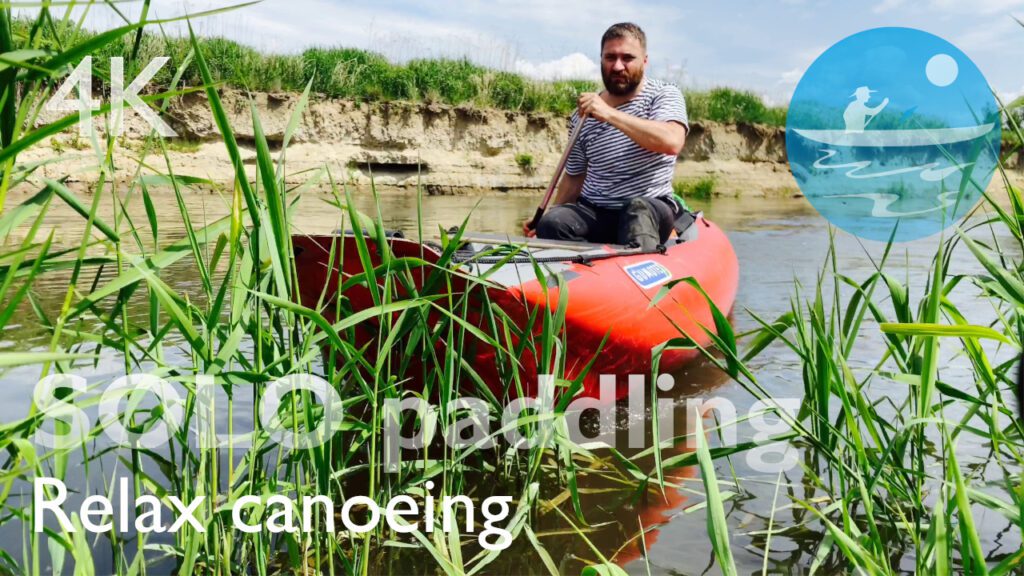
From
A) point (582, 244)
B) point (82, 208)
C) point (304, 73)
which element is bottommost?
point (582, 244)

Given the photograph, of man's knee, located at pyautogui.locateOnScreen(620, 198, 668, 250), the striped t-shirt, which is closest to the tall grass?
man's knee, located at pyautogui.locateOnScreen(620, 198, 668, 250)

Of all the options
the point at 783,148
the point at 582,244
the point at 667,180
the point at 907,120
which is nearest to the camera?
the point at 907,120

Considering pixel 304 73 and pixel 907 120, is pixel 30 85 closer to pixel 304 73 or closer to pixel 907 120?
pixel 907 120

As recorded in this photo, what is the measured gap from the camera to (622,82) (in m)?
3.70

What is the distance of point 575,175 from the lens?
13.4ft

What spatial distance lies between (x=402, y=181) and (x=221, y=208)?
13.4 ft

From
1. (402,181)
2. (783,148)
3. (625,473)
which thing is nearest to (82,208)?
(625,473)

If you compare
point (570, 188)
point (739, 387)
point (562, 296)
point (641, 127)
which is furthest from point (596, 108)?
point (562, 296)

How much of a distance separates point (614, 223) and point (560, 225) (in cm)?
27

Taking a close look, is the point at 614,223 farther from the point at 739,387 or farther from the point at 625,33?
the point at 739,387

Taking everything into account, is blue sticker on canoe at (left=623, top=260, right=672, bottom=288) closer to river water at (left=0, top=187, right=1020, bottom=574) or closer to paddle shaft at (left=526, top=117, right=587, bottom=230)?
river water at (left=0, top=187, right=1020, bottom=574)

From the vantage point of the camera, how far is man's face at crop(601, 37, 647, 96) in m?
3.65

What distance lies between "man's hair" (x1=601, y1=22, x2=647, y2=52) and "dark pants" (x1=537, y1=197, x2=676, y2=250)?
718 millimetres

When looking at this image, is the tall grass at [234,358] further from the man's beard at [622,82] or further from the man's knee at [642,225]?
the man's beard at [622,82]
